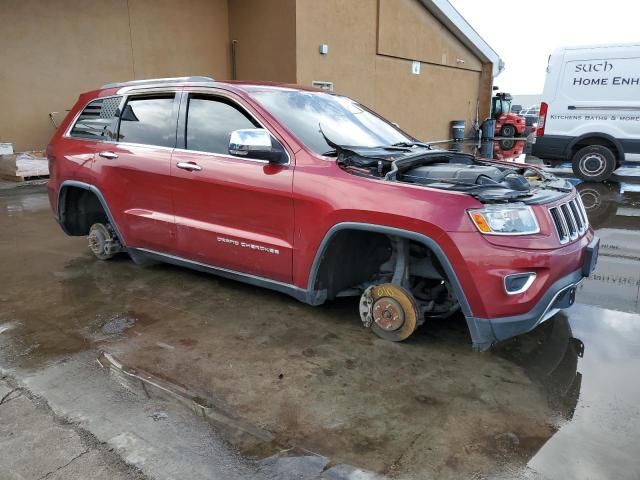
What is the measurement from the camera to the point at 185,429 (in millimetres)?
2656

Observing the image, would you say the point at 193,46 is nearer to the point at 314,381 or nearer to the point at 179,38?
the point at 179,38

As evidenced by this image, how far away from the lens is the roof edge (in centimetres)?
1777

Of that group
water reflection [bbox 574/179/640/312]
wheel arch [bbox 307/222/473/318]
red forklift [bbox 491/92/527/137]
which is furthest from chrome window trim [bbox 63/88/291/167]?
red forklift [bbox 491/92/527/137]

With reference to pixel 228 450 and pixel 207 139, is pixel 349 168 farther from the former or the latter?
pixel 228 450

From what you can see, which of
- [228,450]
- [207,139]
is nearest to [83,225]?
[207,139]

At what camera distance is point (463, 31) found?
63.8 feet

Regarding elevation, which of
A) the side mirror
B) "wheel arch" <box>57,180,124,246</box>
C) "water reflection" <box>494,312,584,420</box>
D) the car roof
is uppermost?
the car roof

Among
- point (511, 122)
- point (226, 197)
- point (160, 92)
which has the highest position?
point (160, 92)

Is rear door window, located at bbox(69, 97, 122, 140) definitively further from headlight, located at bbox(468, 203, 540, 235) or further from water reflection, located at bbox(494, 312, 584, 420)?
water reflection, located at bbox(494, 312, 584, 420)

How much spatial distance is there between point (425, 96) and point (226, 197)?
16198 millimetres

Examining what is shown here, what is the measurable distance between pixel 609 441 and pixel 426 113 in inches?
694

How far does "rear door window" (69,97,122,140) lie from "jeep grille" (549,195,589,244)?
382 cm

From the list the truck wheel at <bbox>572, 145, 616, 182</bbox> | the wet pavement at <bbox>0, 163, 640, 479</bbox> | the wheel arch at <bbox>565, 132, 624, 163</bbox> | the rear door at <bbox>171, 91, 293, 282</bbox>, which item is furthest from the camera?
the truck wheel at <bbox>572, 145, 616, 182</bbox>

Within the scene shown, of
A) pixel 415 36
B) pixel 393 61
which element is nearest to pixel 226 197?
pixel 393 61
